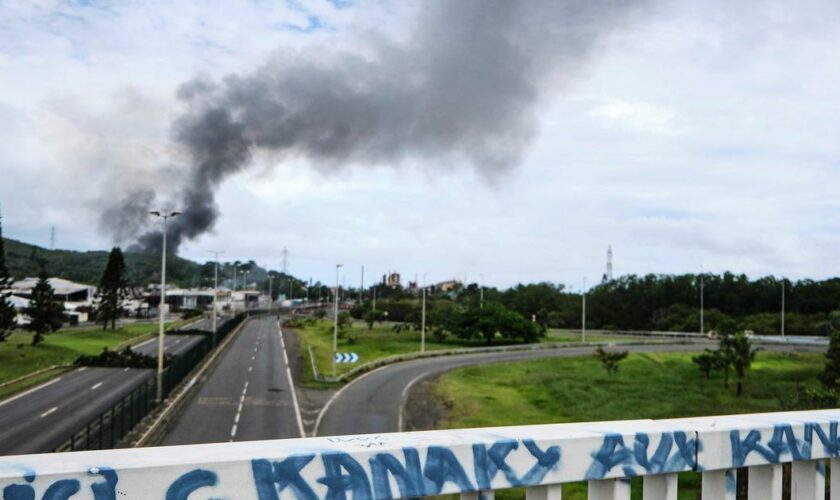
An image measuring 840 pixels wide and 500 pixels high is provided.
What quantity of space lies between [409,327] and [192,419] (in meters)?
60.5

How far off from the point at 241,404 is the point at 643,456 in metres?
35.1

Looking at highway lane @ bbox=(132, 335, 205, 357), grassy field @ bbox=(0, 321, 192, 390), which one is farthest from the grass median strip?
highway lane @ bbox=(132, 335, 205, 357)

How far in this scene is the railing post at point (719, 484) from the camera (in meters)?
3.38

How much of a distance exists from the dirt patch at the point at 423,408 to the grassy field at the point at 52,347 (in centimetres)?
→ 1797

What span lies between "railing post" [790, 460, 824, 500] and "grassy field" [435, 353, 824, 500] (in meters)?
Answer: 25.7

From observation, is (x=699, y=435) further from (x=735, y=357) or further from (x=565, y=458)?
(x=735, y=357)

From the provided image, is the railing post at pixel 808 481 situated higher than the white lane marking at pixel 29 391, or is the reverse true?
the railing post at pixel 808 481

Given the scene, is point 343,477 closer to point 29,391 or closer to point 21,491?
point 21,491

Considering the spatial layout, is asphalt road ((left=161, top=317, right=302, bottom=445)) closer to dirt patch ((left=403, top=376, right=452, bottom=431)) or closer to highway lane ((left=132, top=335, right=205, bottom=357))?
dirt patch ((left=403, top=376, right=452, bottom=431))

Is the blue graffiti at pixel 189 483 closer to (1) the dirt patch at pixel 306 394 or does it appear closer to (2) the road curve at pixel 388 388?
(2) the road curve at pixel 388 388

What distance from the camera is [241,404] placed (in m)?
36.2

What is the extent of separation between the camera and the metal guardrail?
21.3 metres

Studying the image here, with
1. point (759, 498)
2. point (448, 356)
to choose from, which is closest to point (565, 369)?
point (448, 356)

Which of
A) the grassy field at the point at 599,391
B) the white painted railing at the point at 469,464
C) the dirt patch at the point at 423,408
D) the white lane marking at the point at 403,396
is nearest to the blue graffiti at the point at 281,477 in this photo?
the white painted railing at the point at 469,464
